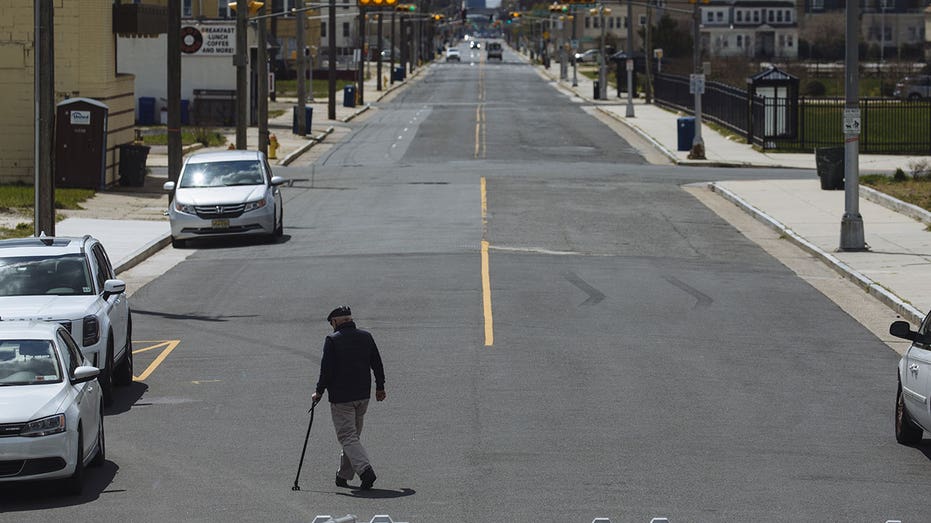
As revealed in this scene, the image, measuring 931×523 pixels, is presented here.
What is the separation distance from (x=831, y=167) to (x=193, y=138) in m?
24.9

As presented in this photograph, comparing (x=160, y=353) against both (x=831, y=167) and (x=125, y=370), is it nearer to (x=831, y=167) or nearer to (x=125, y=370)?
(x=125, y=370)

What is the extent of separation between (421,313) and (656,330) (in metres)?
3.40

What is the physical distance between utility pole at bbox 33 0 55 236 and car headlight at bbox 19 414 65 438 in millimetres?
12597

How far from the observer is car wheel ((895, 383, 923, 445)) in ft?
45.3

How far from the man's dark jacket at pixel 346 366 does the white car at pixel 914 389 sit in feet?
15.3

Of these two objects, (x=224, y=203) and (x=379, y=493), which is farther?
(x=224, y=203)

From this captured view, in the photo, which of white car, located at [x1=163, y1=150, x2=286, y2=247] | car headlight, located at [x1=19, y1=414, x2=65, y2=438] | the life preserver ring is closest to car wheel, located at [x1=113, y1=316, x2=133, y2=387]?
car headlight, located at [x1=19, y1=414, x2=65, y2=438]

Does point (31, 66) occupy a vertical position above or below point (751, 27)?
below

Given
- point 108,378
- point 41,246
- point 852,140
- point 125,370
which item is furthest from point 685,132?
point 108,378

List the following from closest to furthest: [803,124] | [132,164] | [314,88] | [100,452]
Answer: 1. [100,452]
2. [132,164]
3. [803,124]
4. [314,88]

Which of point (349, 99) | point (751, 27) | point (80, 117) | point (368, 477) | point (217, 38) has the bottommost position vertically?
point (368, 477)

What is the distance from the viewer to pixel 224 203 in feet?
98.6

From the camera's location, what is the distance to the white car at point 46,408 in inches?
455

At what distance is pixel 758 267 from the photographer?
27.2 m
